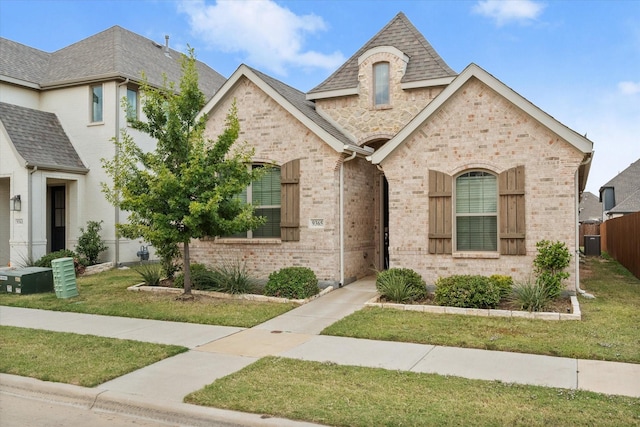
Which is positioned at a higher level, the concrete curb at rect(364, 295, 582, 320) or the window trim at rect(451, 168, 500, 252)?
the window trim at rect(451, 168, 500, 252)

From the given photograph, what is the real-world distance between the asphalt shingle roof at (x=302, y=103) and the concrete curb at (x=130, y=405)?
9.08m

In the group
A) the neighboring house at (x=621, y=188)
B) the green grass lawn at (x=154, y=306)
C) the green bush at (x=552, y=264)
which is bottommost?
the green grass lawn at (x=154, y=306)

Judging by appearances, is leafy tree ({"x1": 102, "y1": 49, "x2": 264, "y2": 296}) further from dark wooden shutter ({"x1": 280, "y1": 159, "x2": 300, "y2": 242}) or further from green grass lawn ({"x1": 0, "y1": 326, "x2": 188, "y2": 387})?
green grass lawn ({"x1": 0, "y1": 326, "x2": 188, "y2": 387})

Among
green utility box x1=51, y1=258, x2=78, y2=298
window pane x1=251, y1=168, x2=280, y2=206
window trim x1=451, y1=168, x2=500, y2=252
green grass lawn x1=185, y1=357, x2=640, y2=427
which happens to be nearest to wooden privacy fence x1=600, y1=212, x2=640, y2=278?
window trim x1=451, y1=168, x2=500, y2=252

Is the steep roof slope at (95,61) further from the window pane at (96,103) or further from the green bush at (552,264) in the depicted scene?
the green bush at (552,264)

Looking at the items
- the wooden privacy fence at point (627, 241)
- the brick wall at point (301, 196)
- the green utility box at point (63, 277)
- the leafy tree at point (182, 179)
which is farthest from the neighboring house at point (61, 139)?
the wooden privacy fence at point (627, 241)

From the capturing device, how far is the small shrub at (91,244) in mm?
18781

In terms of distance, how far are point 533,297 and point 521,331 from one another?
5.34 feet

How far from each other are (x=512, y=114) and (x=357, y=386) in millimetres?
8077

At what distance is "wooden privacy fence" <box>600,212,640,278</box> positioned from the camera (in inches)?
673

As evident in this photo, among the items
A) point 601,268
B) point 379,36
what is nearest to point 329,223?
point 379,36

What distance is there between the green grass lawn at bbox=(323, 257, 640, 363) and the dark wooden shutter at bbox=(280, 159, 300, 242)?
12.2ft

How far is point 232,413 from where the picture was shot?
5508 millimetres

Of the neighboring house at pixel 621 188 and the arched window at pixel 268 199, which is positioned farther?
the neighboring house at pixel 621 188
